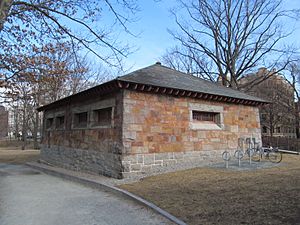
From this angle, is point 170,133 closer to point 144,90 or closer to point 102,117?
point 144,90

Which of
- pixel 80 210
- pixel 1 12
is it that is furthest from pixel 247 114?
pixel 1 12

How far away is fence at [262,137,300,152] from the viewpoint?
68.5 ft

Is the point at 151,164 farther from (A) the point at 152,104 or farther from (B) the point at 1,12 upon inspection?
(B) the point at 1,12

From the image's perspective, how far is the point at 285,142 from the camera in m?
21.9

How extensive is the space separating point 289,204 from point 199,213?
157cm

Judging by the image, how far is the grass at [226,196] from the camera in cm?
424

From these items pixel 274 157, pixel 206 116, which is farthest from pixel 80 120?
pixel 274 157

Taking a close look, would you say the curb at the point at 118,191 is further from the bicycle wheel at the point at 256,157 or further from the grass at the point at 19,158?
the grass at the point at 19,158

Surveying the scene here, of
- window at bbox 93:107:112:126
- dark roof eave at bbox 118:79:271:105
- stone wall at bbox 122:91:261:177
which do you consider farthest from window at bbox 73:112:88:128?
dark roof eave at bbox 118:79:271:105

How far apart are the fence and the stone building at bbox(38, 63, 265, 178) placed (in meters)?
9.65

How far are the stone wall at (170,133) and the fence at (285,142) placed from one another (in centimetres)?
1117

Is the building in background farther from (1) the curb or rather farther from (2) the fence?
(1) the curb

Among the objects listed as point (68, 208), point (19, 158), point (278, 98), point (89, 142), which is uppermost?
point (278, 98)

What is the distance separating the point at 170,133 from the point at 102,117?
2.86 m
